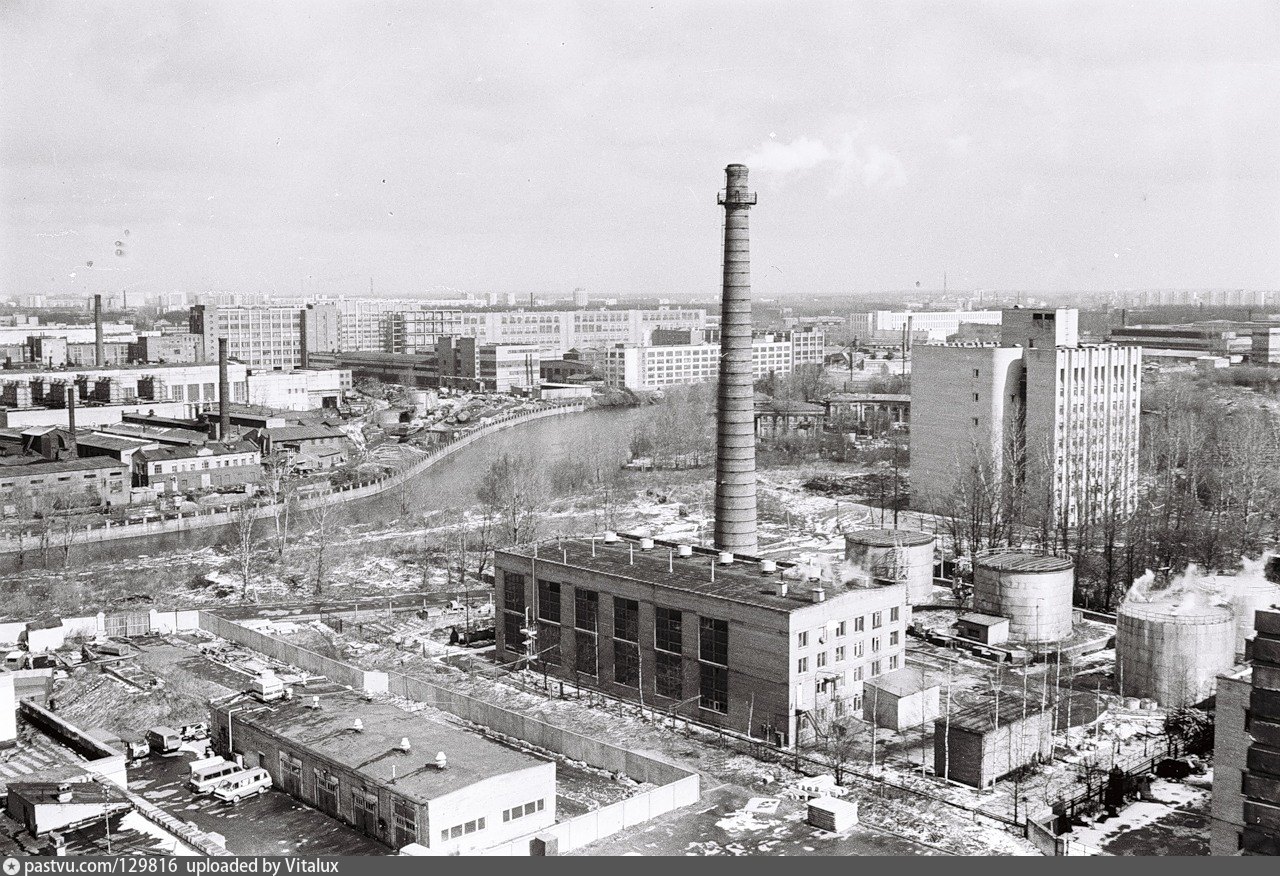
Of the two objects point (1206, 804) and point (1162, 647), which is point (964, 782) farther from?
point (1162, 647)

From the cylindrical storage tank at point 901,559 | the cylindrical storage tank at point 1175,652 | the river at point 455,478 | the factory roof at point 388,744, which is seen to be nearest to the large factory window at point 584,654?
the factory roof at point 388,744

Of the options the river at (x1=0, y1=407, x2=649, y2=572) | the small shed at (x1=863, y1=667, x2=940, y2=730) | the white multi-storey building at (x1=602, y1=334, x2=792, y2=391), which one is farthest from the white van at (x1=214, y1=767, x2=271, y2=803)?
the white multi-storey building at (x1=602, y1=334, x2=792, y2=391)

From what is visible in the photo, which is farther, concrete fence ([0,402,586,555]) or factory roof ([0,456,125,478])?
factory roof ([0,456,125,478])

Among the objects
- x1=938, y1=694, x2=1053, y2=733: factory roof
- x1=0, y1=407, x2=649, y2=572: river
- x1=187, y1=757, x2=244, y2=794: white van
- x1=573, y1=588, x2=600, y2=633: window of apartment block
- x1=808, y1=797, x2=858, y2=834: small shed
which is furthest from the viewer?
x1=0, y1=407, x2=649, y2=572: river

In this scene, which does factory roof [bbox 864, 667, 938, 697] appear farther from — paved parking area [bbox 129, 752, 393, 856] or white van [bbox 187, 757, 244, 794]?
white van [bbox 187, 757, 244, 794]

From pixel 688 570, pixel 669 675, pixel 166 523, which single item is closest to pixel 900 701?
pixel 669 675

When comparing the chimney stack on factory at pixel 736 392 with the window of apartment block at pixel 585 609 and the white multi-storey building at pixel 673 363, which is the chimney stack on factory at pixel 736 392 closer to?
the window of apartment block at pixel 585 609
